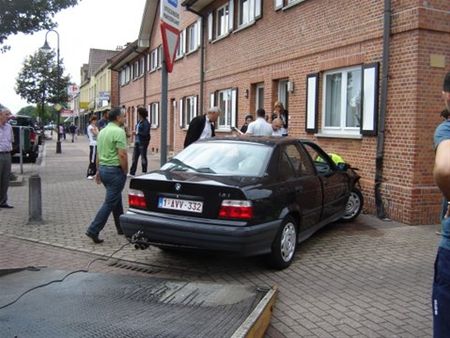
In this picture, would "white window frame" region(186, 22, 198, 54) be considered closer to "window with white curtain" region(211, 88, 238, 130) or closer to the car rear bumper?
"window with white curtain" region(211, 88, 238, 130)

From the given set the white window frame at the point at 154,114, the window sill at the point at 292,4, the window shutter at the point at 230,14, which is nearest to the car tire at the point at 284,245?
the window sill at the point at 292,4

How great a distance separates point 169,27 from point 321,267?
334 centimetres

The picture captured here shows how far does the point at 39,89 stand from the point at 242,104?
41.7 m

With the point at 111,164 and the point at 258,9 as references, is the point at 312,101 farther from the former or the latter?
the point at 111,164

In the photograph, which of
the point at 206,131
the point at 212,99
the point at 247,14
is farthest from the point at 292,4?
the point at 212,99

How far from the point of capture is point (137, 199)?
6.14 meters

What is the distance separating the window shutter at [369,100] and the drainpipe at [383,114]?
0.54ft

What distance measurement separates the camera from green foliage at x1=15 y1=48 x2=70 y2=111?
50.0 meters

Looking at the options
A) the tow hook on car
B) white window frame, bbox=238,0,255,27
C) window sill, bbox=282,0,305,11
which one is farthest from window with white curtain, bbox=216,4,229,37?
the tow hook on car

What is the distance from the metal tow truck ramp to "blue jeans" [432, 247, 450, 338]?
1434 millimetres

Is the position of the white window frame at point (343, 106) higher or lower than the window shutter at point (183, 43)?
lower

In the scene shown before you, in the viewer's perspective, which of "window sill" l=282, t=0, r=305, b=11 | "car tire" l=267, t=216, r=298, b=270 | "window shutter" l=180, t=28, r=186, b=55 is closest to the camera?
"car tire" l=267, t=216, r=298, b=270

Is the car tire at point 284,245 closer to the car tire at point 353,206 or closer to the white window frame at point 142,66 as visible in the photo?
the car tire at point 353,206

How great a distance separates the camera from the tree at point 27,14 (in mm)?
14336
